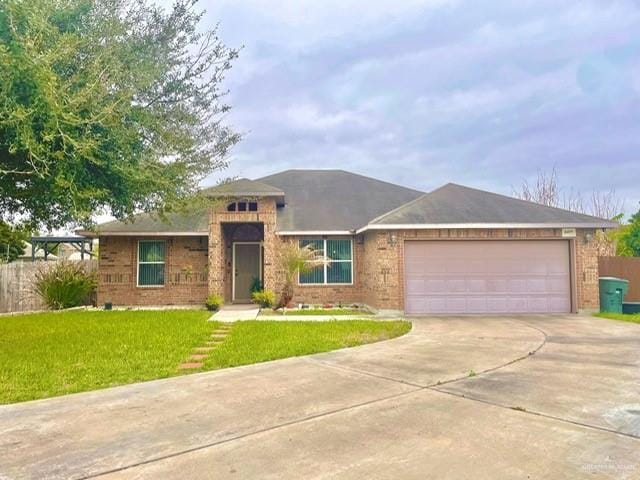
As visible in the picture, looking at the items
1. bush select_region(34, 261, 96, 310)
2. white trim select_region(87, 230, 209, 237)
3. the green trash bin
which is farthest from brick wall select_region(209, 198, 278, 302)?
the green trash bin

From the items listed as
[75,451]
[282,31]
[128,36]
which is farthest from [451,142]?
[75,451]

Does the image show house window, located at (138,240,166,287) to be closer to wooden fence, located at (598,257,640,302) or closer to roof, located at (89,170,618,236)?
roof, located at (89,170,618,236)

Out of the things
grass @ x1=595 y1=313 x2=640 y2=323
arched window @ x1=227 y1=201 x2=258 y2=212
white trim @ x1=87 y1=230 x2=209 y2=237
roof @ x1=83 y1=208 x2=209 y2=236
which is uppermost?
arched window @ x1=227 y1=201 x2=258 y2=212

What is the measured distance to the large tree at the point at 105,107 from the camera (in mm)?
5566

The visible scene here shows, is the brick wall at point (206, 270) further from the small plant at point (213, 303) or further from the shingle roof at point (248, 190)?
the shingle roof at point (248, 190)

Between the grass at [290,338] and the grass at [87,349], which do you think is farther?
the grass at [290,338]

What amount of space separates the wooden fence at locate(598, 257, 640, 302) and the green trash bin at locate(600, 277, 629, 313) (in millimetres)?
1237

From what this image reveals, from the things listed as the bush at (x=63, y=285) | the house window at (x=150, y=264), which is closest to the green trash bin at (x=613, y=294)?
the house window at (x=150, y=264)

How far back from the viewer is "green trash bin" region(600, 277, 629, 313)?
511 inches

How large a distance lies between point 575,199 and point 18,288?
29.4 meters

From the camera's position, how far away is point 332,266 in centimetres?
1552

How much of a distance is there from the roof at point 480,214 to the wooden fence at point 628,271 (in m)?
2.38

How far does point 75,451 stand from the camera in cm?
356

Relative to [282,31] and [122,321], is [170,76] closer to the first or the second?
[282,31]
